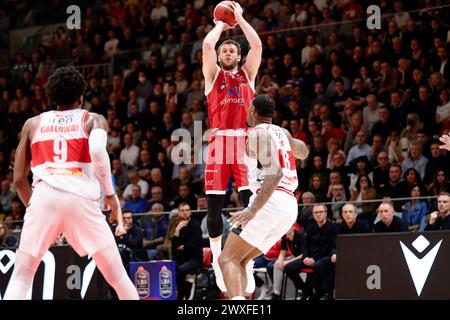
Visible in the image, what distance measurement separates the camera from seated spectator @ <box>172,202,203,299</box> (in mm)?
13188

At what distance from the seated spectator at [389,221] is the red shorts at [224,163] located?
2.89 metres

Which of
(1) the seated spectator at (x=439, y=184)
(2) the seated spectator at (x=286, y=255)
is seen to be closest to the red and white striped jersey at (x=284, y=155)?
(2) the seated spectator at (x=286, y=255)

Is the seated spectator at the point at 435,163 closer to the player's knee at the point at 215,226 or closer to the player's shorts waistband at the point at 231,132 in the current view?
the player's shorts waistband at the point at 231,132

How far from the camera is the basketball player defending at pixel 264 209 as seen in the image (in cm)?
789

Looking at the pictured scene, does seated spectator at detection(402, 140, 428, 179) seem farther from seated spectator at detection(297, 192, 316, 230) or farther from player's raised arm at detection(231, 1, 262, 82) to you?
player's raised arm at detection(231, 1, 262, 82)

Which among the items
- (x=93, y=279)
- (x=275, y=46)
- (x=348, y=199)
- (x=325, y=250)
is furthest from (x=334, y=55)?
(x=93, y=279)

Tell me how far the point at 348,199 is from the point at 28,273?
7.98 m

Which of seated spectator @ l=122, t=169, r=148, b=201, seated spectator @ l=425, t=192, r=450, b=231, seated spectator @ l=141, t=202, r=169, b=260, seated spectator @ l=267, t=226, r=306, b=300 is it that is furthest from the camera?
seated spectator @ l=122, t=169, r=148, b=201

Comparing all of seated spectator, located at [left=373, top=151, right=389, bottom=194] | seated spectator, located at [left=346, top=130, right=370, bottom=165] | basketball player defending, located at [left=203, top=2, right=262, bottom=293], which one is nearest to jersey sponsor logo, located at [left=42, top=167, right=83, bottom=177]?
basketball player defending, located at [left=203, top=2, right=262, bottom=293]

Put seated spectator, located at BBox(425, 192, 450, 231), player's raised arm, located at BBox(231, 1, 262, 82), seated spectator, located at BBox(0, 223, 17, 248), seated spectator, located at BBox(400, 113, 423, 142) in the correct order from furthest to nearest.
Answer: seated spectator, located at BBox(400, 113, 423, 142) → seated spectator, located at BBox(0, 223, 17, 248) → seated spectator, located at BBox(425, 192, 450, 231) → player's raised arm, located at BBox(231, 1, 262, 82)

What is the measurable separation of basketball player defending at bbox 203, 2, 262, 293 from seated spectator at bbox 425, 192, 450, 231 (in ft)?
10.4

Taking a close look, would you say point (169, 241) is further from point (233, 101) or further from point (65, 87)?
point (65, 87)

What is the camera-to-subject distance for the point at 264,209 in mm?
8070

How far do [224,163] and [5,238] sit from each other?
549 cm
